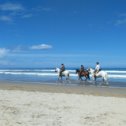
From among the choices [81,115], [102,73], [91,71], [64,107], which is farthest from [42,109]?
[91,71]

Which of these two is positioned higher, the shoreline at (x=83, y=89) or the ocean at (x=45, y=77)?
the ocean at (x=45, y=77)

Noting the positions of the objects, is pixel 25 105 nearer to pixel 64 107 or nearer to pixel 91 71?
pixel 64 107

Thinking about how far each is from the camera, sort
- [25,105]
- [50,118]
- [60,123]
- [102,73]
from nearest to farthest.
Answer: [60,123]
[50,118]
[25,105]
[102,73]

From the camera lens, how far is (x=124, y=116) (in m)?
10.6

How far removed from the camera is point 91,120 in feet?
32.7

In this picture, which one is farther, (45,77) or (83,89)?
(45,77)

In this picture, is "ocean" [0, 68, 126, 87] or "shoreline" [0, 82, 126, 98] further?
"ocean" [0, 68, 126, 87]

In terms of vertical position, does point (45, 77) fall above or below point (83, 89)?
above

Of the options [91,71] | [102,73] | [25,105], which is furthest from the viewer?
[91,71]

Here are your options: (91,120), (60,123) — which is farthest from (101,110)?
(60,123)

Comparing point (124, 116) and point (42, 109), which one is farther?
point (42, 109)

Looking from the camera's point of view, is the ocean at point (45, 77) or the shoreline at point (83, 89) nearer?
the shoreline at point (83, 89)

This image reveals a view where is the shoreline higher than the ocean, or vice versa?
the ocean

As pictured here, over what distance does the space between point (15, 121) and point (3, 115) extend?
36.8 inches
